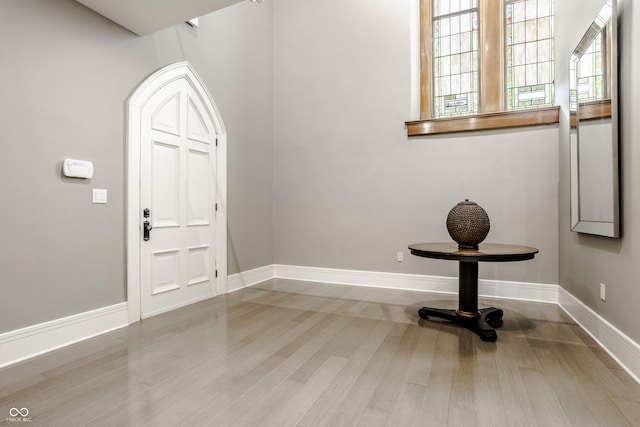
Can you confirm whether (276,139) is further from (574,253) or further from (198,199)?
(574,253)

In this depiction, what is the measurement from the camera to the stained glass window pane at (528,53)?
3.81 metres

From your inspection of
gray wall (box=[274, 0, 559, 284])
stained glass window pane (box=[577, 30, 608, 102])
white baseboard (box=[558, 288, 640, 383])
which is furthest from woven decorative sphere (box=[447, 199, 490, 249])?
gray wall (box=[274, 0, 559, 284])

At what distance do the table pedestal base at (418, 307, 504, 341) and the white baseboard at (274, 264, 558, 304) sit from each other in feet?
2.96

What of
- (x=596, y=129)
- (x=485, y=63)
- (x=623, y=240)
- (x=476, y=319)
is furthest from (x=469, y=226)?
(x=485, y=63)

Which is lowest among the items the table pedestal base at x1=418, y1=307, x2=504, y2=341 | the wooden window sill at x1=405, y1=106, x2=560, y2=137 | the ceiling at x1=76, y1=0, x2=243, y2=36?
the table pedestal base at x1=418, y1=307, x2=504, y2=341

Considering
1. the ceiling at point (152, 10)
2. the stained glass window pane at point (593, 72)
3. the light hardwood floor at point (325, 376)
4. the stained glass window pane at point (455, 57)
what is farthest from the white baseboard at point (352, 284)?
the ceiling at point (152, 10)

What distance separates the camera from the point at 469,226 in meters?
2.69

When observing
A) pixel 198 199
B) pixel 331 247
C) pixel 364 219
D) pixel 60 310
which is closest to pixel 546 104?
pixel 364 219

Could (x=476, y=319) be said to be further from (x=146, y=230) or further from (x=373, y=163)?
(x=146, y=230)

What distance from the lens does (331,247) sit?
4.63m

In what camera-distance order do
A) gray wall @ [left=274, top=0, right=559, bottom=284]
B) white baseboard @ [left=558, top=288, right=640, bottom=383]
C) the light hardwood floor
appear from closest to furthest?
1. the light hardwood floor
2. white baseboard @ [left=558, top=288, right=640, bottom=383]
3. gray wall @ [left=274, top=0, right=559, bottom=284]

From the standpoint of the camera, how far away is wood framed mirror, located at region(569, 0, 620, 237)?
2180mm

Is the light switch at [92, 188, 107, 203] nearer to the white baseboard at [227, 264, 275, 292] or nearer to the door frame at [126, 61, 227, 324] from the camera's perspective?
the door frame at [126, 61, 227, 324]

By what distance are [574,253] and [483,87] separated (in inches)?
82.1
